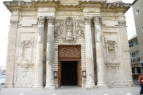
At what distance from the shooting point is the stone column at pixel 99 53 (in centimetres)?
1191

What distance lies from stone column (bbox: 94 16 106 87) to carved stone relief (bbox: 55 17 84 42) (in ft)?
4.83

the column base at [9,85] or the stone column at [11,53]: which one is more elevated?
the stone column at [11,53]

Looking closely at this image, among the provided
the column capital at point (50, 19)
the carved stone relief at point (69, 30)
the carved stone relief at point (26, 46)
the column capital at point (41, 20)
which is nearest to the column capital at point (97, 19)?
the carved stone relief at point (69, 30)

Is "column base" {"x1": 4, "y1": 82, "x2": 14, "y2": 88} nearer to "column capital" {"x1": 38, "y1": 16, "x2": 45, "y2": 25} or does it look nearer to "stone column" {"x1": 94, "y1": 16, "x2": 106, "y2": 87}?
"column capital" {"x1": 38, "y1": 16, "x2": 45, "y2": 25}

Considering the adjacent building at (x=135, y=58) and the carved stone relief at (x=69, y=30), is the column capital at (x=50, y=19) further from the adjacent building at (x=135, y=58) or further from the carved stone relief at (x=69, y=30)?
the adjacent building at (x=135, y=58)

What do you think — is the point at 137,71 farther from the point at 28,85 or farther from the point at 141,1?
the point at 28,85

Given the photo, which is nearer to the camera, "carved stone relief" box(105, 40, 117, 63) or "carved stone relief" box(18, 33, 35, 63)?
"carved stone relief" box(18, 33, 35, 63)

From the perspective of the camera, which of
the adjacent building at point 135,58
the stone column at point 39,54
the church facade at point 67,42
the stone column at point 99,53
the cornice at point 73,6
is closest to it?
the stone column at point 39,54

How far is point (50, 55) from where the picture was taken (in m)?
12.1

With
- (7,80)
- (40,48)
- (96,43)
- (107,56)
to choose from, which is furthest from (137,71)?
(7,80)

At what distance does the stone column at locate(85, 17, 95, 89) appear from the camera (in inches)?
464

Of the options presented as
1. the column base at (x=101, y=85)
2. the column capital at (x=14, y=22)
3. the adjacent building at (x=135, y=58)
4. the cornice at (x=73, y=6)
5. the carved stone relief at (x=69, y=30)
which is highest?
the cornice at (x=73, y=6)

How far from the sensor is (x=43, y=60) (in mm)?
12461

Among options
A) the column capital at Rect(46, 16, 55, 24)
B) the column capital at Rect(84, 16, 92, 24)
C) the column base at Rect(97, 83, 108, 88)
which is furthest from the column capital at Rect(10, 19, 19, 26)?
the column base at Rect(97, 83, 108, 88)
